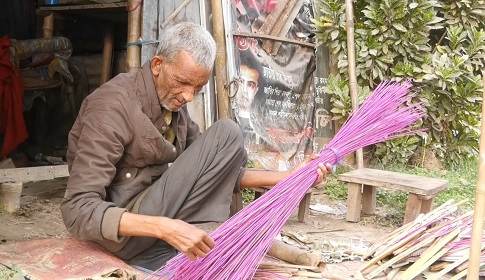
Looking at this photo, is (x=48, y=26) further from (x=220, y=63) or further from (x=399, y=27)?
(x=399, y=27)

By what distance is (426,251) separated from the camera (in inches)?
104

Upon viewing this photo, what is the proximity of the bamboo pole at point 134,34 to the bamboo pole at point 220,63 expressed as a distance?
23.3 inches

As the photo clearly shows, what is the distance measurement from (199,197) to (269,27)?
282cm

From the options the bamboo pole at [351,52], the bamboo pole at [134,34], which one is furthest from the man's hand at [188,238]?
the bamboo pole at [351,52]

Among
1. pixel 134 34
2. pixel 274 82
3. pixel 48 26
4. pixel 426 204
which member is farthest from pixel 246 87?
pixel 48 26

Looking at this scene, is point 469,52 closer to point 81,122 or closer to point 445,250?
point 445,250

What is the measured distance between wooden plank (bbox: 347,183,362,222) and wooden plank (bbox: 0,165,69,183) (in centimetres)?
208

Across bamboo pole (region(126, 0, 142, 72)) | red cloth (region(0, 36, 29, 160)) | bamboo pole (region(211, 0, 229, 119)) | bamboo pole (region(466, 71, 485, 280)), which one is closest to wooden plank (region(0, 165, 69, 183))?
bamboo pole (region(126, 0, 142, 72))

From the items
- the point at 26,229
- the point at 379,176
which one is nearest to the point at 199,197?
the point at 26,229

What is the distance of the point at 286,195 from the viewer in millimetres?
2326

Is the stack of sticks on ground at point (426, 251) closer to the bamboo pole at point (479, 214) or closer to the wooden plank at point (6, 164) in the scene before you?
the bamboo pole at point (479, 214)

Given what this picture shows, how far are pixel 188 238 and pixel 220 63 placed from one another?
2.59 m

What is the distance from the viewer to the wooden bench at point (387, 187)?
12.1 feet

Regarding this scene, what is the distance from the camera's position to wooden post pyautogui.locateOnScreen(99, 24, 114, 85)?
5512 mm
